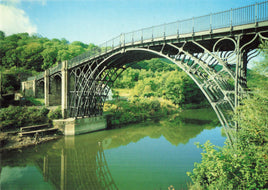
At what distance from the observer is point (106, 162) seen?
1241 cm

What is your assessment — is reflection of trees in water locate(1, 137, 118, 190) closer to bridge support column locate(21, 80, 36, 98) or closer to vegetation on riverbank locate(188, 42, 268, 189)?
vegetation on riverbank locate(188, 42, 268, 189)

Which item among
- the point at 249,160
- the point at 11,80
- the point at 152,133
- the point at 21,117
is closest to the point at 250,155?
the point at 249,160

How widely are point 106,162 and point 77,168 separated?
2.12 meters

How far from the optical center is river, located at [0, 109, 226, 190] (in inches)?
372

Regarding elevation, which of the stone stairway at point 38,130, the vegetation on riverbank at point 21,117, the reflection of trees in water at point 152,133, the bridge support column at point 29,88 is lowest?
the reflection of trees in water at point 152,133

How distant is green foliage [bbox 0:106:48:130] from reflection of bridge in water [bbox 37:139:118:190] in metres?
5.24

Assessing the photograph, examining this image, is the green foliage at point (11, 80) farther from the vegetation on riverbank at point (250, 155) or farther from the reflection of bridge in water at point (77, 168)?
the vegetation on riverbank at point (250, 155)

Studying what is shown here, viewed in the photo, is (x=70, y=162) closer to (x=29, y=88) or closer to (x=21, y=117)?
(x=21, y=117)

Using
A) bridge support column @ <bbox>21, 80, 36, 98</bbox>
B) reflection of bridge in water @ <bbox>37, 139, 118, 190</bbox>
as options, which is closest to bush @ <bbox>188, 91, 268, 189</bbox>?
reflection of bridge in water @ <bbox>37, 139, 118, 190</bbox>

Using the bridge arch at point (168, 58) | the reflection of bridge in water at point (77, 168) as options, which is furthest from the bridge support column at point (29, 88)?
the reflection of bridge in water at point (77, 168)

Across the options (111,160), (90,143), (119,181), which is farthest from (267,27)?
(90,143)

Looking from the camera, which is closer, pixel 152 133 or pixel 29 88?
pixel 152 133

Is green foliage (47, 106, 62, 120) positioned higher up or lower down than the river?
higher up

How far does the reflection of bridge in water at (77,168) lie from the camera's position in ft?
31.1
